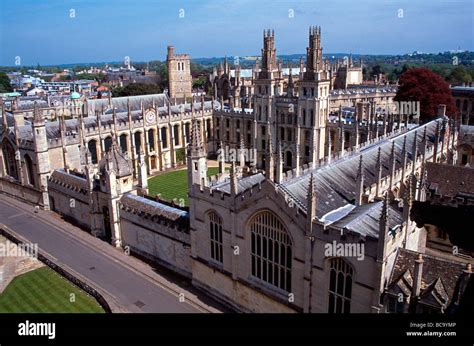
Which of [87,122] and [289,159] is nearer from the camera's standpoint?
[87,122]

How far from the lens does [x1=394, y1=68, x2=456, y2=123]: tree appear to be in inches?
2131

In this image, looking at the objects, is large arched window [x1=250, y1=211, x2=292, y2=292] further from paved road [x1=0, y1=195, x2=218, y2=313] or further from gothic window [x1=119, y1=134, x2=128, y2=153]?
gothic window [x1=119, y1=134, x2=128, y2=153]

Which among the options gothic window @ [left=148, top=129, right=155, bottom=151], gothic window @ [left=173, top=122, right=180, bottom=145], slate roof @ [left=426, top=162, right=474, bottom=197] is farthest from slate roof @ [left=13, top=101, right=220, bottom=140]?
slate roof @ [left=426, top=162, right=474, bottom=197]

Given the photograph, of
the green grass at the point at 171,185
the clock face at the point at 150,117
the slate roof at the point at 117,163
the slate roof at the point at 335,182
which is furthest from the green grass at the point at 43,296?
the clock face at the point at 150,117

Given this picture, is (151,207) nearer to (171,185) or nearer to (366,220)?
(366,220)

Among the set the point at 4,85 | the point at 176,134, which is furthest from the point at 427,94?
the point at 4,85

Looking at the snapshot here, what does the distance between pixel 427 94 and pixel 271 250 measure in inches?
1797

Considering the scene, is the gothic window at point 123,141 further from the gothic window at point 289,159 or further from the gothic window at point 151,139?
the gothic window at point 289,159

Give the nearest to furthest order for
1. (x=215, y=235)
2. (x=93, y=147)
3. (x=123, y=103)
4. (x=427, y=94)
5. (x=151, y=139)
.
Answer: (x=215, y=235) < (x=93, y=147) < (x=151, y=139) < (x=427, y=94) < (x=123, y=103)

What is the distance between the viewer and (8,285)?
24.7 meters

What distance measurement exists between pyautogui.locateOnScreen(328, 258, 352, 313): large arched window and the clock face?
37850mm

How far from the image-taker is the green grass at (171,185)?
1580 inches

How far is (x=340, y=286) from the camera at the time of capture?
16.7 meters

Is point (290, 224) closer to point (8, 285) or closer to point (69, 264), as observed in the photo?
point (69, 264)
